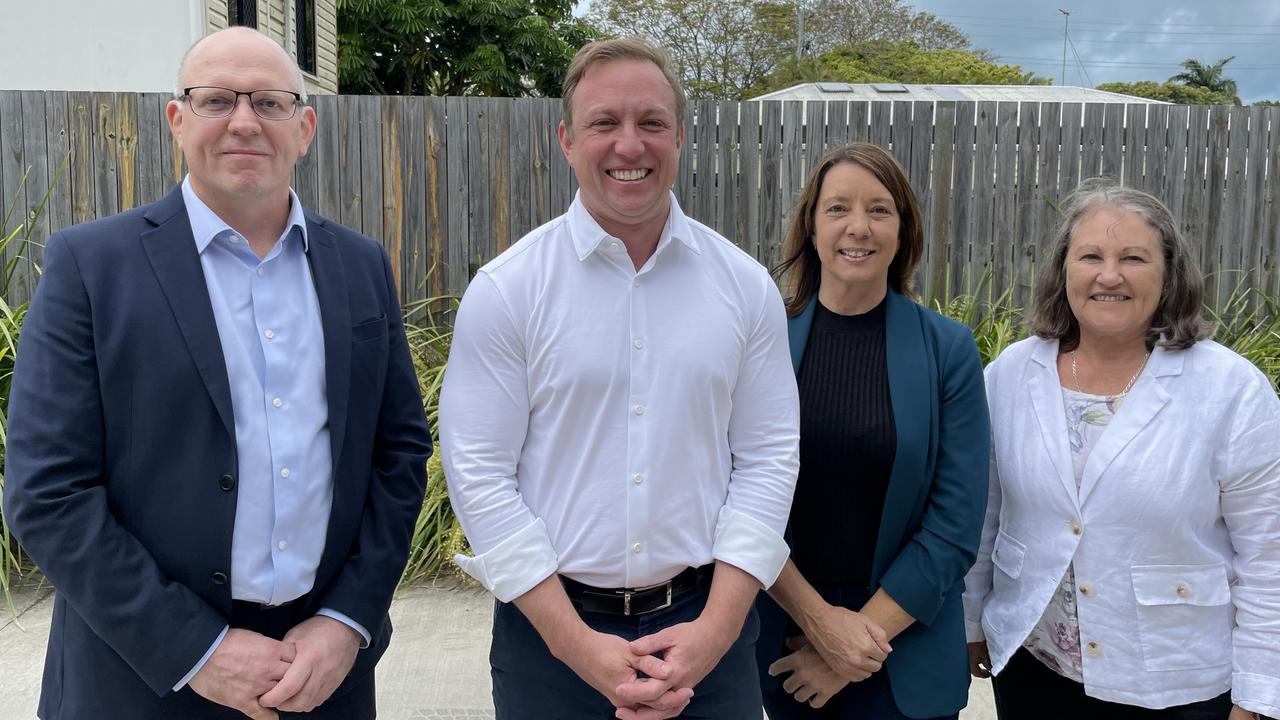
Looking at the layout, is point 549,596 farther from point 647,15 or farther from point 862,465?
point 647,15

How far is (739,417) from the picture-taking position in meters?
1.99

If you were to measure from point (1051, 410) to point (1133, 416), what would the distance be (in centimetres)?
18

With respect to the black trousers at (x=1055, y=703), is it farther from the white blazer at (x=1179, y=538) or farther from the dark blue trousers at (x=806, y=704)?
the dark blue trousers at (x=806, y=704)

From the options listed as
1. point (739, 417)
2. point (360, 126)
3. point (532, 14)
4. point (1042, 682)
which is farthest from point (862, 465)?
point (532, 14)

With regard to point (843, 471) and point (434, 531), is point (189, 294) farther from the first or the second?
point (434, 531)

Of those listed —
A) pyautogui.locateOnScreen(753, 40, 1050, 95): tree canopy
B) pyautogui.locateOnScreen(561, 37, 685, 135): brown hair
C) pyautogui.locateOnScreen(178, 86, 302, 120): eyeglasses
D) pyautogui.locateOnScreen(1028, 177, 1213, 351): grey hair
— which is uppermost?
pyautogui.locateOnScreen(753, 40, 1050, 95): tree canopy

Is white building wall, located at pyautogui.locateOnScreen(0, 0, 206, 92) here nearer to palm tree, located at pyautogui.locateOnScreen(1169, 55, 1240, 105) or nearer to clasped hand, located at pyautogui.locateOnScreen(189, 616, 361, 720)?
clasped hand, located at pyautogui.locateOnScreen(189, 616, 361, 720)

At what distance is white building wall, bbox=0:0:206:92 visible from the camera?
9.34 m

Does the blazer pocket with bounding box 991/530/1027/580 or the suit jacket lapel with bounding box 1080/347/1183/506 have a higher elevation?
the suit jacket lapel with bounding box 1080/347/1183/506

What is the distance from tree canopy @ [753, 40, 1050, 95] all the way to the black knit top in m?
34.3

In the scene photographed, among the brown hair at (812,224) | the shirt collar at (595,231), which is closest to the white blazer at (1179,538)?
the brown hair at (812,224)

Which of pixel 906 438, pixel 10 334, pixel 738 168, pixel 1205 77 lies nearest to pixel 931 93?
pixel 738 168

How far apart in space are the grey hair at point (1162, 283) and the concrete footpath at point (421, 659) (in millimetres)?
1712

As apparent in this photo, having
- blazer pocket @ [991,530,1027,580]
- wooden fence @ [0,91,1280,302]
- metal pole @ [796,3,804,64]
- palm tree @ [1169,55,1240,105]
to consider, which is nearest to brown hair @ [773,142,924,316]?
blazer pocket @ [991,530,1027,580]
